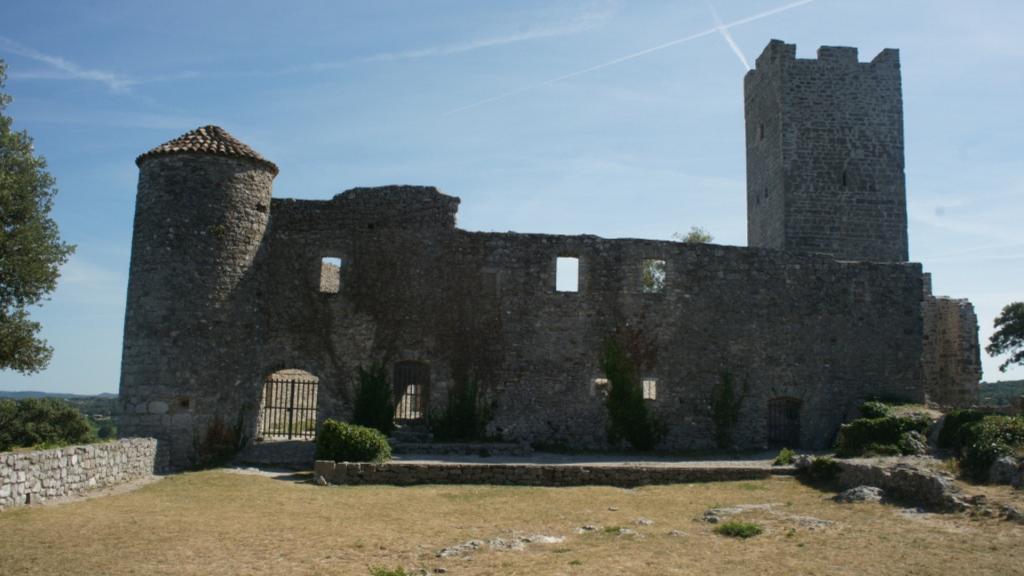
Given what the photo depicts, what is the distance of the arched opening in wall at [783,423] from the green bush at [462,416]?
881 centimetres

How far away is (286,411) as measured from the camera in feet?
81.7

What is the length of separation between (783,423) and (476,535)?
15.3 m

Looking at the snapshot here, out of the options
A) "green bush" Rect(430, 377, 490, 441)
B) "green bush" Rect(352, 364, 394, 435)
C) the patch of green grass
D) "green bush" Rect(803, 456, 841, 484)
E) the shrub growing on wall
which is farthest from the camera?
the shrub growing on wall

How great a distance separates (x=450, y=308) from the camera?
21.7 meters

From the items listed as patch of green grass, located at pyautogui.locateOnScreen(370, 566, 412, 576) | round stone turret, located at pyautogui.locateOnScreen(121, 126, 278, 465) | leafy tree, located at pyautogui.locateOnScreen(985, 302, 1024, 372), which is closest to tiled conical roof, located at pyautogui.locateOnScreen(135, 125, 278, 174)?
round stone turret, located at pyautogui.locateOnScreen(121, 126, 278, 465)

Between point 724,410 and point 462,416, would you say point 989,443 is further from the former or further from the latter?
point 462,416

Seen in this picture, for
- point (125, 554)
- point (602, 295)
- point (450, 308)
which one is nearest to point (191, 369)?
point (450, 308)

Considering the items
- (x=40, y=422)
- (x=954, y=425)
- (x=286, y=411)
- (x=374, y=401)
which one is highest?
(x=374, y=401)

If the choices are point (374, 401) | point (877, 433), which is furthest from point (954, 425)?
point (374, 401)

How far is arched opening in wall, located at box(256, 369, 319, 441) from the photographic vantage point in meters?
21.8

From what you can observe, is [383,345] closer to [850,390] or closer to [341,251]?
[341,251]

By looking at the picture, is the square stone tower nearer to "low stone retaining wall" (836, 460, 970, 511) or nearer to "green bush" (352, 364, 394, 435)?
"low stone retaining wall" (836, 460, 970, 511)

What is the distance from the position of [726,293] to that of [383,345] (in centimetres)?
1009

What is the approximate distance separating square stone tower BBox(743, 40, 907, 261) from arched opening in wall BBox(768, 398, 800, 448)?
5.98 m
